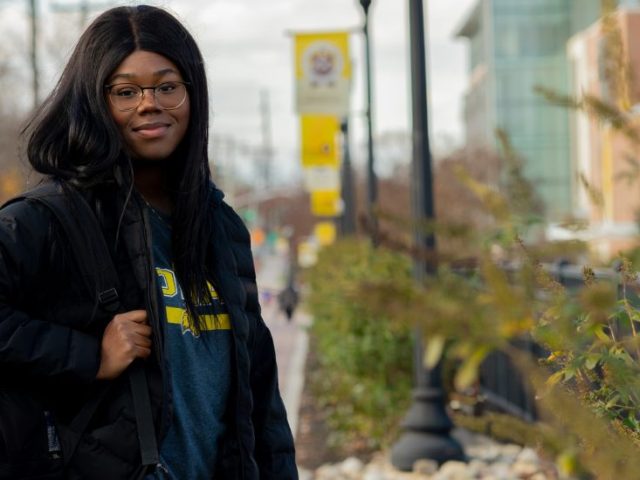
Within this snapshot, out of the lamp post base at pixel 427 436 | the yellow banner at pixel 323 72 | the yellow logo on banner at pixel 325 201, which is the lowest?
the lamp post base at pixel 427 436

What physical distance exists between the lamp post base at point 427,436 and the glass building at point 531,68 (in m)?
56.5

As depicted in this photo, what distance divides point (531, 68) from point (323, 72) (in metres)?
48.4

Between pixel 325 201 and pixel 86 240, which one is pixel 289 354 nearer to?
pixel 325 201

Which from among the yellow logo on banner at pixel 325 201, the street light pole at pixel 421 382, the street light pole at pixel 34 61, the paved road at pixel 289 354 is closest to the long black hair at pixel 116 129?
the paved road at pixel 289 354

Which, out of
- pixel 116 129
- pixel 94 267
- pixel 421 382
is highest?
pixel 116 129

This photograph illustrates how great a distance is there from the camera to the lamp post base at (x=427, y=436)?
Result: 7.89m

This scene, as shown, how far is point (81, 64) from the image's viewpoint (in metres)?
2.80

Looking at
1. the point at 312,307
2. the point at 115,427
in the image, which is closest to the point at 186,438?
the point at 115,427

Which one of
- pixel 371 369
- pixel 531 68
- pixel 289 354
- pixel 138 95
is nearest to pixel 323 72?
pixel 289 354

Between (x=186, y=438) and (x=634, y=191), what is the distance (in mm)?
1125

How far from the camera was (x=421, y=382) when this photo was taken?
8.12 meters

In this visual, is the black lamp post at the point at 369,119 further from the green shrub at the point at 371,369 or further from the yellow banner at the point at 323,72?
the green shrub at the point at 371,369

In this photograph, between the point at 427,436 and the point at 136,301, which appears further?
the point at 427,436

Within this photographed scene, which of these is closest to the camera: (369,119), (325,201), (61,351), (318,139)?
(61,351)
